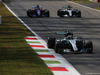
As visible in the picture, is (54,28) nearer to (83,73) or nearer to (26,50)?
(26,50)

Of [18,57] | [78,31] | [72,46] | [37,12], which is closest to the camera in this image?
[18,57]

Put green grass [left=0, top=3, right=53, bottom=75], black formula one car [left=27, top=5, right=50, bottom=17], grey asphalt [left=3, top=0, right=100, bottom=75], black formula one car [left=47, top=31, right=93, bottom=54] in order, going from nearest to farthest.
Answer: green grass [left=0, top=3, right=53, bottom=75], grey asphalt [left=3, top=0, right=100, bottom=75], black formula one car [left=47, top=31, right=93, bottom=54], black formula one car [left=27, top=5, right=50, bottom=17]

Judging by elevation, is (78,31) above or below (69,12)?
above

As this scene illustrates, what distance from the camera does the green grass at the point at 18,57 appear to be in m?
18.2

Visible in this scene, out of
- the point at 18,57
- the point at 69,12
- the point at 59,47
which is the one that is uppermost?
the point at 59,47

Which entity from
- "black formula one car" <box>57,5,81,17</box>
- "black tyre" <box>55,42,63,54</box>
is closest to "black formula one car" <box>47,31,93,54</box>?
"black tyre" <box>55,42,63,54</box>

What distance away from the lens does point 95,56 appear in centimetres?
2223

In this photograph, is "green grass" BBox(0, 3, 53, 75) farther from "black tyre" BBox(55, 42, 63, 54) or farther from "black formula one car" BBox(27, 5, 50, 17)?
"black formula one car" BBox(27, 5, 50, 17)

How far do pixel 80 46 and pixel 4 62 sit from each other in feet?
15.6

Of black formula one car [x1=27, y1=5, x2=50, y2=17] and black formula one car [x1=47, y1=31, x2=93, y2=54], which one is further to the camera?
black formula one car [x1=27, y1=5, x2=50, y2=17]

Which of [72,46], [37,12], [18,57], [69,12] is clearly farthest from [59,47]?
[37,12]

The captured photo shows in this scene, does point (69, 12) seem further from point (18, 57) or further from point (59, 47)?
point (18, 57)

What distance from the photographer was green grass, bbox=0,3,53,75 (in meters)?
18.2

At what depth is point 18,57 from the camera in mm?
21781
